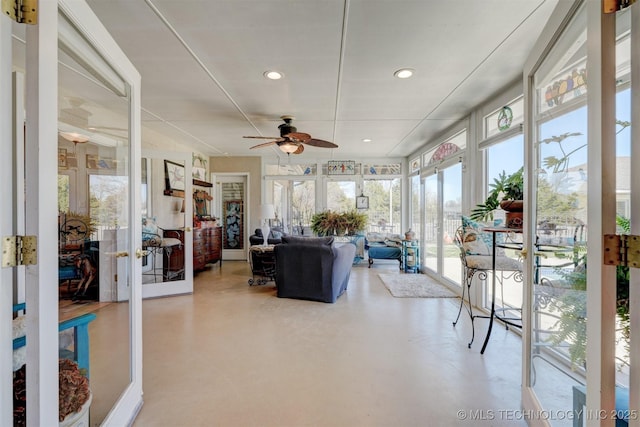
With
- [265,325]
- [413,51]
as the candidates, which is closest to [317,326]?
[265,325]

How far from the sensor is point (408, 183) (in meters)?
6.75

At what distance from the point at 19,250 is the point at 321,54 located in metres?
2.30

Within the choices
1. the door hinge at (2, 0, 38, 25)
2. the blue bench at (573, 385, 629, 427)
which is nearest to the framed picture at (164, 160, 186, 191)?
the door hinge at (2, 0, 38, 25)

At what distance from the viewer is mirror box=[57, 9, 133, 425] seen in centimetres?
148

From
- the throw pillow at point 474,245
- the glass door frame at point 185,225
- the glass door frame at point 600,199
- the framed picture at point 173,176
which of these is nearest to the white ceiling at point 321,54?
the glass door frame at point 185,225

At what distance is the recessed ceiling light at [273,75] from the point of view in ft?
8.87

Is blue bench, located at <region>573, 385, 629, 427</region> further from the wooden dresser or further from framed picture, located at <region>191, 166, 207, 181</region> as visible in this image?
framed picture, located at <region>191, 166, 207, 181</region>

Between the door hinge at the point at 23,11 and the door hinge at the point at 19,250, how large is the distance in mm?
703

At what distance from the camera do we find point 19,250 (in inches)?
35.5

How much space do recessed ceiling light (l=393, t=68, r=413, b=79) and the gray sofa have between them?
2084 millimetres

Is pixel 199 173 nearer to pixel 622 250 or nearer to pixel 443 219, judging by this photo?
pixel 443 219

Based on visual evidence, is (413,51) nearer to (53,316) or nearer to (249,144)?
(53,316)

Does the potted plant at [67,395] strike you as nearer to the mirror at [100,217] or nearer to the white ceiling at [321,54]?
the mirror at [100,217]

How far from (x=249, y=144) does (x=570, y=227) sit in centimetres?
524
